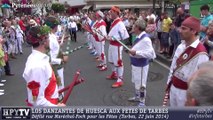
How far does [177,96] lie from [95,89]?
4305 mm

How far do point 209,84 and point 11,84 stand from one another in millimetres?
8045

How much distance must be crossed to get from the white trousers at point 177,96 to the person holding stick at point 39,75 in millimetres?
1571

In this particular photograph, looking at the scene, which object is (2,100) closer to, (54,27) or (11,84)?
(11,84)

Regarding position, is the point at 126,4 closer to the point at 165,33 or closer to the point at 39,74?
the point at 165,33

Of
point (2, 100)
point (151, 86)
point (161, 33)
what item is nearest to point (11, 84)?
point (2, 100)

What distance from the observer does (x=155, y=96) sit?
733 centimetres

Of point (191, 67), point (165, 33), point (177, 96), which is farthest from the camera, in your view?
point (165, 33)

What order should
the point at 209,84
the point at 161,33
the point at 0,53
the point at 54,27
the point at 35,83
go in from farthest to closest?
the point at 161,33 → the point at 0,53 → the point at 54,27 → the point at 35,83 → the point at 209,84

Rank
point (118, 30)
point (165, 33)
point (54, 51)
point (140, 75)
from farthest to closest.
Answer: point (165, 33), point (118, 30), point (140, 75), point (54, 51)

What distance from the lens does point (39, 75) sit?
127 inches

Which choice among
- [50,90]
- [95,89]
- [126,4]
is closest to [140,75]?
[95,89]

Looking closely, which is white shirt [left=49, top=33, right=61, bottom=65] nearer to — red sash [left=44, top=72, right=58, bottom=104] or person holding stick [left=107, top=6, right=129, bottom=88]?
red sash [left=44, top=72, right=58, bottom=104]

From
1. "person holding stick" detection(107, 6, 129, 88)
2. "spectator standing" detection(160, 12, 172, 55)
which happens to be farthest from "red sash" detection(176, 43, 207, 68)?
"spectator standing" detection(160, 12, 172, 55)

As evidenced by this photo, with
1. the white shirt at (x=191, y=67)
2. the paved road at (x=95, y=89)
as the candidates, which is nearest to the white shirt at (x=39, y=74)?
the white shirt at (x=191, y=67)
